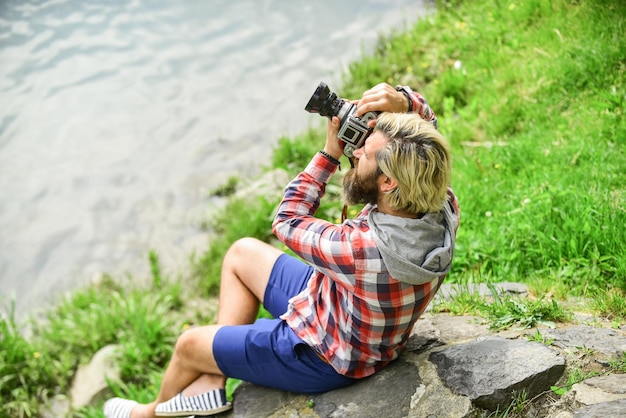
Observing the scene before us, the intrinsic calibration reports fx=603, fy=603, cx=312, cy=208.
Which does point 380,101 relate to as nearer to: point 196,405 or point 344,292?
point 344,292

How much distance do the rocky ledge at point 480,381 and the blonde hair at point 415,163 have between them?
672mm

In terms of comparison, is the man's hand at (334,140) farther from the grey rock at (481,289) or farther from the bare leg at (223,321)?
the grey rock at (481,289)

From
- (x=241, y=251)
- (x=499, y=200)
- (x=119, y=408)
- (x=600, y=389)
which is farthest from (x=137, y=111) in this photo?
(x=600, y=389)

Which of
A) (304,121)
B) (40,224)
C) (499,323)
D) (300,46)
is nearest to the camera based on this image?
(499,323)

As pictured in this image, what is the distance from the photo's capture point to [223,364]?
8.57ft

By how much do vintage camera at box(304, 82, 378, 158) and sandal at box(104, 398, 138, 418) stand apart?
172 centimetres

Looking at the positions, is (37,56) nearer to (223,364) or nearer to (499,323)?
(223,364)

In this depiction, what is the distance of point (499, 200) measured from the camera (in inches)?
143

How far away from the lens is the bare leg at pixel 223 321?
2.69 metres

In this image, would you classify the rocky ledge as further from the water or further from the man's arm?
the water

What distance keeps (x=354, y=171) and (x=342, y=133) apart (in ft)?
0.53

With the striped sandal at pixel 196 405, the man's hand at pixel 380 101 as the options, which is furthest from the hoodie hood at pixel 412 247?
the striped sandal at pixel 196 405

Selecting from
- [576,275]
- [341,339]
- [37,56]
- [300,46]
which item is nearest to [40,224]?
[37,56]

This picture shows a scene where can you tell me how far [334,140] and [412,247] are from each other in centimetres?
56
